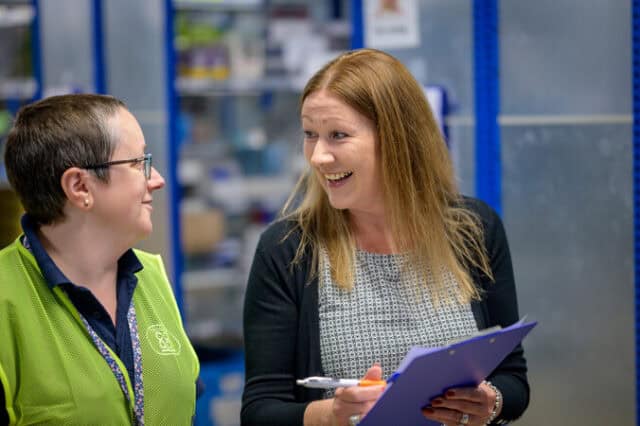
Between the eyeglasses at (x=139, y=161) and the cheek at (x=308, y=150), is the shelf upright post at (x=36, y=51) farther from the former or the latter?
the eyeglasses at (x=139, y=161)

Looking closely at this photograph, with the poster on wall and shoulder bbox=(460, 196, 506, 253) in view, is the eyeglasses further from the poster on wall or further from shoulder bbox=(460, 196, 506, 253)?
the poster on wall

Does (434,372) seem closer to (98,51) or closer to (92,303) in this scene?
(92,303)

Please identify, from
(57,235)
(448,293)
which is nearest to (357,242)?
(448,293)

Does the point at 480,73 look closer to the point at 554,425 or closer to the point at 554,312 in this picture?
the point at 554,312

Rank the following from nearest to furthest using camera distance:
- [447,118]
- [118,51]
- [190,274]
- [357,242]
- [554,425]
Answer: [357,242]
[554,425]
[447,118]
[118,51]
[190,274]

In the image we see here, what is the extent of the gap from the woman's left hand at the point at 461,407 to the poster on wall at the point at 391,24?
159 cm

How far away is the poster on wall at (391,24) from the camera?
3.23 metres

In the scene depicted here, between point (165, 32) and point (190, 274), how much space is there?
2.14 m

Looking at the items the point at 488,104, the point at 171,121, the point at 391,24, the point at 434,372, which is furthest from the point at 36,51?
the point at 434,372

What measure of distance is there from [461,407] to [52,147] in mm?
967

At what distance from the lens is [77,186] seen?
1.78m

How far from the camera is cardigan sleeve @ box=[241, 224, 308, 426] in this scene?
2.09 metres

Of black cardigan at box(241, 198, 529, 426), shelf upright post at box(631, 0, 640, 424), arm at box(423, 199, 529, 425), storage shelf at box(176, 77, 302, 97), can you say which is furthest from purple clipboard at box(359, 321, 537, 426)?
storage shelf at box(176, 77, 302, 97)

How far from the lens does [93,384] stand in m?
1.69
